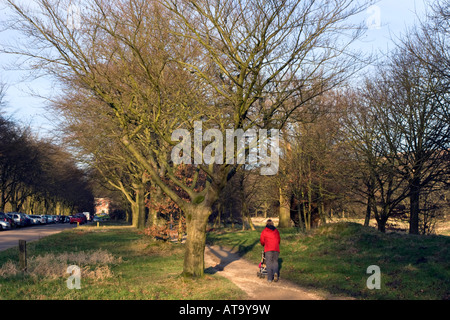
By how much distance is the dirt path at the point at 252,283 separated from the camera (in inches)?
386

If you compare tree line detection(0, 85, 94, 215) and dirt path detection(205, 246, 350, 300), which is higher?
tree line detection(0, 85, 94, 215)

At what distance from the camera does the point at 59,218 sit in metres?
71.8

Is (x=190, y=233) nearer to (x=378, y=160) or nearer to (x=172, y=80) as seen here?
(x=172, y=80)

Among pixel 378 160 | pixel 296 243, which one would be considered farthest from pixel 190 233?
pixel 378 160

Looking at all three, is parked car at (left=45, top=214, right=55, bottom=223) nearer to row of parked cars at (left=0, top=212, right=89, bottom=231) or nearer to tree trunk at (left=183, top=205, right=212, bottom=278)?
row of parked cars at (left=0, top=212, right=89, bottom=231)

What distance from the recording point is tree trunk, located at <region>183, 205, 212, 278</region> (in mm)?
11359

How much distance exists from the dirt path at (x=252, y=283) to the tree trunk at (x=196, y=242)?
120cm

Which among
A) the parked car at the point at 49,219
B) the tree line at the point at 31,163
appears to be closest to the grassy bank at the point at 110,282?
the tree line at the point at 31,163

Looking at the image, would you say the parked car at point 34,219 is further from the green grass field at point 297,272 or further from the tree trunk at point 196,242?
the tree trunk at point 196,242

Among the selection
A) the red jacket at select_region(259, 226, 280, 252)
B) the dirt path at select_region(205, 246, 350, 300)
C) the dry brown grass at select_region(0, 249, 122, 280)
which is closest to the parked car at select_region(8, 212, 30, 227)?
the dirt path at select_region(205, 246, 350, 300)

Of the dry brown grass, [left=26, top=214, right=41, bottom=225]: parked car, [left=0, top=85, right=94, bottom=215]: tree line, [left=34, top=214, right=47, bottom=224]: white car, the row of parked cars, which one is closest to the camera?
the dry brown grass

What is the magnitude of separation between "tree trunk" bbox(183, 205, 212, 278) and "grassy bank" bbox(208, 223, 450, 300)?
3.02m

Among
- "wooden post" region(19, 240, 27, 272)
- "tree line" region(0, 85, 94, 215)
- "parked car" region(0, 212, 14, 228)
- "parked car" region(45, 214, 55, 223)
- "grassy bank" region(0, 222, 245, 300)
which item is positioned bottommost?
"parked car" region(45, 214, 55, 223)
